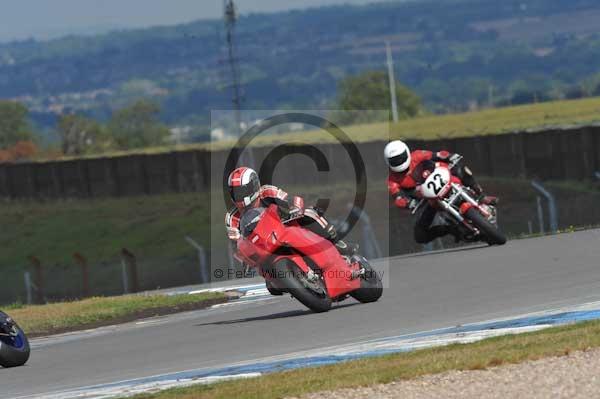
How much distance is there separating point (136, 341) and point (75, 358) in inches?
36.7

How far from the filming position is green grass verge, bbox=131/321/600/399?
9352mm

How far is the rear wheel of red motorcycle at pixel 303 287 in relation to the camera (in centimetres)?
1328

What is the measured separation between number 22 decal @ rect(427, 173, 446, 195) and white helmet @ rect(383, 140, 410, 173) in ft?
1.32

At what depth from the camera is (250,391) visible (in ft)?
31.2

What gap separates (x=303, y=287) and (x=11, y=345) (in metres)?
2.73

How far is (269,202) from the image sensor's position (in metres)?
13.5

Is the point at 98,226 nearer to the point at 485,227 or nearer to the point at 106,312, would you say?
the point at 106,312

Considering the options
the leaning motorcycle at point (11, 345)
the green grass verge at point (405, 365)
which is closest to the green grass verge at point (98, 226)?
the leaning motorcycle at point (11, 345)

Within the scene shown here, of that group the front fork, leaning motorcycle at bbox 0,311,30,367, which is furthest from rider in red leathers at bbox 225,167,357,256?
the front fork

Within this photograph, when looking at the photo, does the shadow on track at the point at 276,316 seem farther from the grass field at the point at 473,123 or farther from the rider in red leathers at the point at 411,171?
the grass field at the point at 473,123

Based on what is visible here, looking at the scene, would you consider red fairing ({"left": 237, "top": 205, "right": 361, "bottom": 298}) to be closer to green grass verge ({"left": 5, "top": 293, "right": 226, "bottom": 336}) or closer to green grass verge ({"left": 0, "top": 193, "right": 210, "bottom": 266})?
green grass verge ({"left": 5, "top": 293, "right": 226, "bottom": 336})

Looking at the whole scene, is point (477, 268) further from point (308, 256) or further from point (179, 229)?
point (179, 229)

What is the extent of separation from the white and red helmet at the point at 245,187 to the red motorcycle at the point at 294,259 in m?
0.14

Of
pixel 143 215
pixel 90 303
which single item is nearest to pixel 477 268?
pixel 90 303
